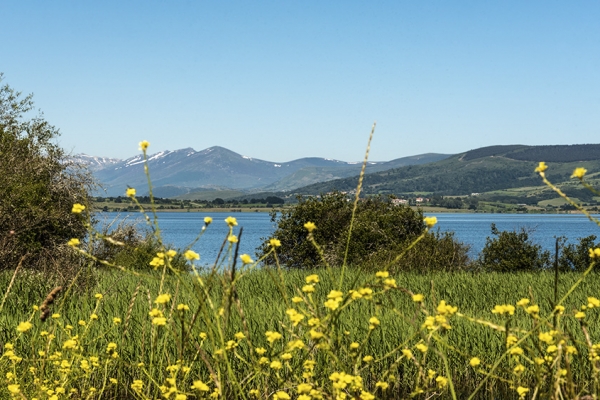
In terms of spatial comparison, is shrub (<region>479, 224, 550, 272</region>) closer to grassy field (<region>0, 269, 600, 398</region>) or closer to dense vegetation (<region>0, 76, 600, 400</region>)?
dense vegetation (<region>0, 76, 600, 400</region>)

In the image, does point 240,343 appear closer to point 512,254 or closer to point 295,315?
point 295,315

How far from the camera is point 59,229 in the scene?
21.0m

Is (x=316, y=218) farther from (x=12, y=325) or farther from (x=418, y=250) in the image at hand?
(x=12, y=325)

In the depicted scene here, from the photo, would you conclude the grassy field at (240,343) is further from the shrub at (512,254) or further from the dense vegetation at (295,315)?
the shrub at (512,254)

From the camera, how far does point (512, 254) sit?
21.0 metres

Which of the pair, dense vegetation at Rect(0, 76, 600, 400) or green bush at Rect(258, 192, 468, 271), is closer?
dense vegetation at Rect(0, 76, 600, 400)

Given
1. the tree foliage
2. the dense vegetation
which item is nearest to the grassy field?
the dense vegetation

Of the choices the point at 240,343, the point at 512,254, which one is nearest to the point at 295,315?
the point at 240,343

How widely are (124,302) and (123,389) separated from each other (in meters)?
2.75

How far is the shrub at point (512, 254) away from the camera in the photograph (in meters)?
20.5

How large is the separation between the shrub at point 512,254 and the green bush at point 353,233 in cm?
86

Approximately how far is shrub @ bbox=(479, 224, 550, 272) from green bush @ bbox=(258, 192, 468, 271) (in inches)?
33.7

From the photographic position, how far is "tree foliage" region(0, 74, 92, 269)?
17.5 metres

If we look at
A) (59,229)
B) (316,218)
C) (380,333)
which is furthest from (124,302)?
(316,218)
